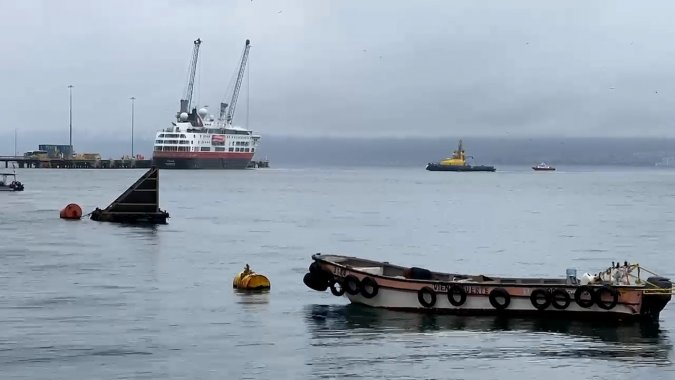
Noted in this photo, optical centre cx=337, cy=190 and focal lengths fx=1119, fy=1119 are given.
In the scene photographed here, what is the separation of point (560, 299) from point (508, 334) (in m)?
2.58

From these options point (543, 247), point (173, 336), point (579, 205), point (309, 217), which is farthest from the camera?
point (579, 205)

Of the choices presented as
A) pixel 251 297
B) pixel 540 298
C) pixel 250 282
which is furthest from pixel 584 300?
pixel 250 282

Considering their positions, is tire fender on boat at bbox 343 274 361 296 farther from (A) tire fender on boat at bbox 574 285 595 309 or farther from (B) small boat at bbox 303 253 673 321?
(A) tire fender on boat at bbox 574 285 595 309

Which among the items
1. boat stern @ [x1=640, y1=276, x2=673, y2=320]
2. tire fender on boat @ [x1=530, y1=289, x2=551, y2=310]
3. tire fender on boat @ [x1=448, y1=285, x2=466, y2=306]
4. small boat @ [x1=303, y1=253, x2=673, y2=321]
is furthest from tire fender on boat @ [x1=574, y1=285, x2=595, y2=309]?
tire fender on boat @ [x1=448, y1=285, x2=466, y2=306]

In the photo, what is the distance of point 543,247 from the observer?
70.3 m

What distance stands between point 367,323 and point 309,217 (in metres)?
65.6

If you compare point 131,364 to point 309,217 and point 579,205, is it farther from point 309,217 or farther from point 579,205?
point 579,205

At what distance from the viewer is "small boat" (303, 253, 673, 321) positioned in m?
35.2

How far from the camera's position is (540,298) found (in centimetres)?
3534

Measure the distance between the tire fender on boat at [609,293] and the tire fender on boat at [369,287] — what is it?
7.03m

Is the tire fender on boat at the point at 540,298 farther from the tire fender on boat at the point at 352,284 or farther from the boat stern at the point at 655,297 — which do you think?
the tire fender on boat at the point at 352,284

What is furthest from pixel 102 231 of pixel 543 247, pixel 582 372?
pixel 582 372

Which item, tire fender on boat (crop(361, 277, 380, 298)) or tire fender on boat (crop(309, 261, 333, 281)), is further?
tire fender on boat (crop(309, 261, 333, 281))

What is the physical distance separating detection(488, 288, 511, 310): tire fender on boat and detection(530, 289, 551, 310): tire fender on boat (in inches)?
30.2
